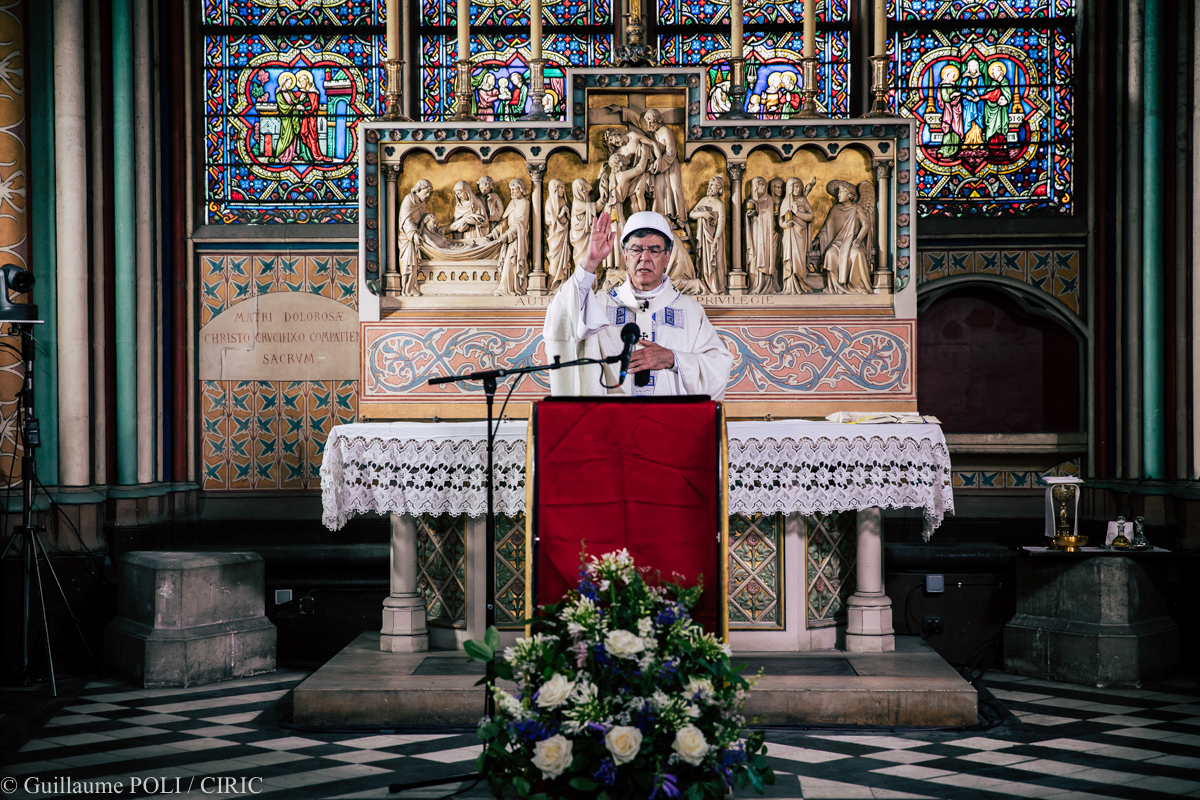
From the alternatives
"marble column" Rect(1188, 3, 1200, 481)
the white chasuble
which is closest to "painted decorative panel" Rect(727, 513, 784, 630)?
the white chasuble

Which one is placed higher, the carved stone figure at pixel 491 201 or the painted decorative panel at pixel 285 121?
the painted decorative panel at pixel 285 121

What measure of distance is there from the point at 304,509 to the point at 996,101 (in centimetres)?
598

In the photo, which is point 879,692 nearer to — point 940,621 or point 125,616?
point 940,621

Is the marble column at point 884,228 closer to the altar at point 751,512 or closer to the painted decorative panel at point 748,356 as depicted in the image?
the painted decorative panel at point 748,356

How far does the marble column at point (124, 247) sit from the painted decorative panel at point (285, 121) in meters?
0.91

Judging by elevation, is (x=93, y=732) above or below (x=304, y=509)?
below

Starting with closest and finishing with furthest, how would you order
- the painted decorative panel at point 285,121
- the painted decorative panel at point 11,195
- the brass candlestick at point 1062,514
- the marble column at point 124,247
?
the brass candlestick at point 1062,514 < the painted decorative panel at point 11,195 < the marble column at point 124,247 < the painted decorative panel at point 285,121

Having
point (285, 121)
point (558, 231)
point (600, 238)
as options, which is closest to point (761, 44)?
point (558, 231)

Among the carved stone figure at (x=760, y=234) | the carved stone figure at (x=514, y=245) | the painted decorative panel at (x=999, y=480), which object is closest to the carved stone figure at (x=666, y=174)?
the carved stone figure at (x=760, y=234)

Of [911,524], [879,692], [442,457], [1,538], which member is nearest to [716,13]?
[911,524]

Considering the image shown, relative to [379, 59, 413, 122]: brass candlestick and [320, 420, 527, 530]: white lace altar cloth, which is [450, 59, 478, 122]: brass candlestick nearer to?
[379, 59, 413, 122]: brass candlestick

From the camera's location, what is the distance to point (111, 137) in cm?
764

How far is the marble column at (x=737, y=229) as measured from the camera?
6629 millimetres

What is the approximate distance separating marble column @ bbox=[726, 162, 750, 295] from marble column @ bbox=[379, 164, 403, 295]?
194 cm
